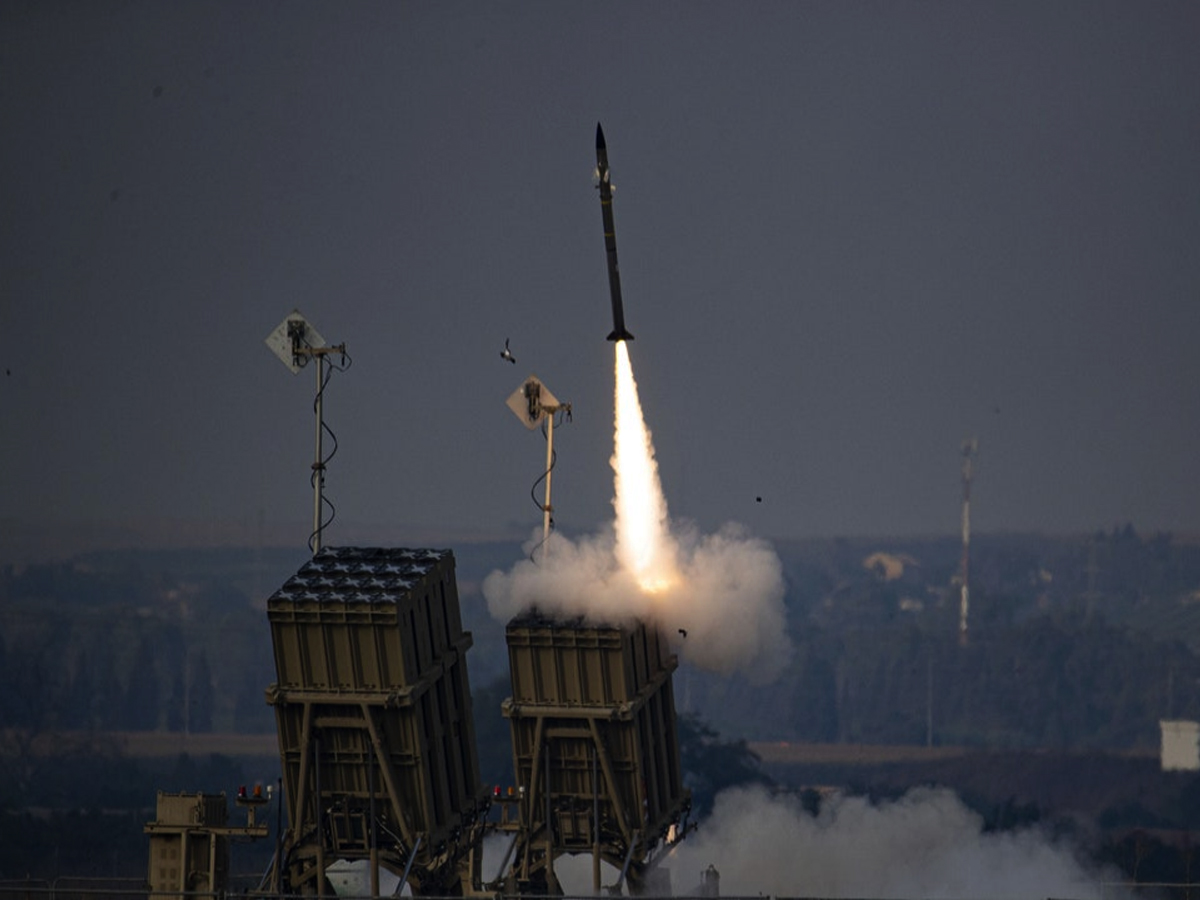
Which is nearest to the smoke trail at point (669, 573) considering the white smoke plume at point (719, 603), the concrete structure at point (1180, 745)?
the white smoke plume at point (719, 603)

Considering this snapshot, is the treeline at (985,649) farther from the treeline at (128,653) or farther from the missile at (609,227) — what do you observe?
the missile at (609,227)

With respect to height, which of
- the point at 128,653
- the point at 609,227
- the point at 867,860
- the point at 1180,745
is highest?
the point at 609,227

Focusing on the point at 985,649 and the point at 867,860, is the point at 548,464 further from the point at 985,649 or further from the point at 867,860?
the point at 985,649

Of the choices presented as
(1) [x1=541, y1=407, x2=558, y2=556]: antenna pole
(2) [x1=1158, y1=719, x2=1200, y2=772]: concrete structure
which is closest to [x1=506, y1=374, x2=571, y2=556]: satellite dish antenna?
(1) [x1=541, y1=407, x2=558, y2=556]: antenna pole

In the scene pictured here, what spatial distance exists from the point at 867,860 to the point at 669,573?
33.1 feet

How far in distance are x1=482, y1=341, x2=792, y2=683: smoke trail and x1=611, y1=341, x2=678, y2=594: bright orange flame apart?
2 centimetres

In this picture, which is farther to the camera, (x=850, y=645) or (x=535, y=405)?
(x=850, y=645)

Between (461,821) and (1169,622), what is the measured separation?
75.8 meters

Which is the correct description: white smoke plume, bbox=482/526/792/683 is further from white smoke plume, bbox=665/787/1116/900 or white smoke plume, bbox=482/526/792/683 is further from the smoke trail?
white smoke plume, bbox=665/787/1116/900

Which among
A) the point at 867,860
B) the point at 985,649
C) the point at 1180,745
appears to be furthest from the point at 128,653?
the point at 867,860

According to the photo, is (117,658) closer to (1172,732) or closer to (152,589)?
(152,589)

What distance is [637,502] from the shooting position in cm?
5231

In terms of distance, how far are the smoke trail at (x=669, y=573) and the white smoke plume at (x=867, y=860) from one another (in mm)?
5686

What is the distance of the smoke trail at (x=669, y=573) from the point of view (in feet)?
156
